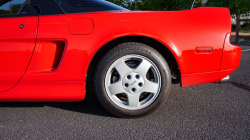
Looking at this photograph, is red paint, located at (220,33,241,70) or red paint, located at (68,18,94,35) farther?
red paint, located at (220,33,241,70)

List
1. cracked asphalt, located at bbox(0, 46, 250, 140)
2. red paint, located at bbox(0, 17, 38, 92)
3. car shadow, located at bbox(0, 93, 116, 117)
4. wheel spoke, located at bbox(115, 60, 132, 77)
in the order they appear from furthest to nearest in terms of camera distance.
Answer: car shadow, located at bbox(0, 93, 116, 117)
wheel spoke, located at bbox(115, 60, 132, 77)
red paint, located at bbox(0, 17, 38, 92)
cracked asphalt, located at bbox(0, 46, 250, 140)

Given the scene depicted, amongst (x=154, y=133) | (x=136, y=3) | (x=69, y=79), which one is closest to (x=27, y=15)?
(x=69, y=79)

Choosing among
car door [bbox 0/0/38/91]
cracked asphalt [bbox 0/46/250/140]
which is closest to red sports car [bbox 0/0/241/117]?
car door [bbox 0/0/38/91]

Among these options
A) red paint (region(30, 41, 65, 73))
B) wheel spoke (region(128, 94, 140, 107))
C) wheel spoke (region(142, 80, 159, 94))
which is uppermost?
red paint (region(30, 41, 65, 73))

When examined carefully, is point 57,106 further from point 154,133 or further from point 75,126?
point 154,133

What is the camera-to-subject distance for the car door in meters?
2.18

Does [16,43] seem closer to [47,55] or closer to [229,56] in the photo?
[47,55]

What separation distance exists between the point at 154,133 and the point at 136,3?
409 inches

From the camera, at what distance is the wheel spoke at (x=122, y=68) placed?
89.8 inches

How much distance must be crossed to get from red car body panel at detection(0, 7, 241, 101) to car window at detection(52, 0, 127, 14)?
9 cm

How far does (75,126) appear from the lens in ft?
7.20

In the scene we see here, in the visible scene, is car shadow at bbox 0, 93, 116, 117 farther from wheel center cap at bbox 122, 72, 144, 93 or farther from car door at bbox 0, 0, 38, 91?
car door at bbox 0, 0, 38, 91

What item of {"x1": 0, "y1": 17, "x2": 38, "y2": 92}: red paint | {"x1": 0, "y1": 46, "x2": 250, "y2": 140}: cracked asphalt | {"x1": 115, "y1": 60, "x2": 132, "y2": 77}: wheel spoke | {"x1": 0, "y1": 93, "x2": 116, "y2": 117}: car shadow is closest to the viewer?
{"x1": 0, "y1": 46, "x2": 250, "y2": 140}: cracked asphalt

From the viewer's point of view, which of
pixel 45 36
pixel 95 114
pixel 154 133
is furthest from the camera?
pixel 95 114
